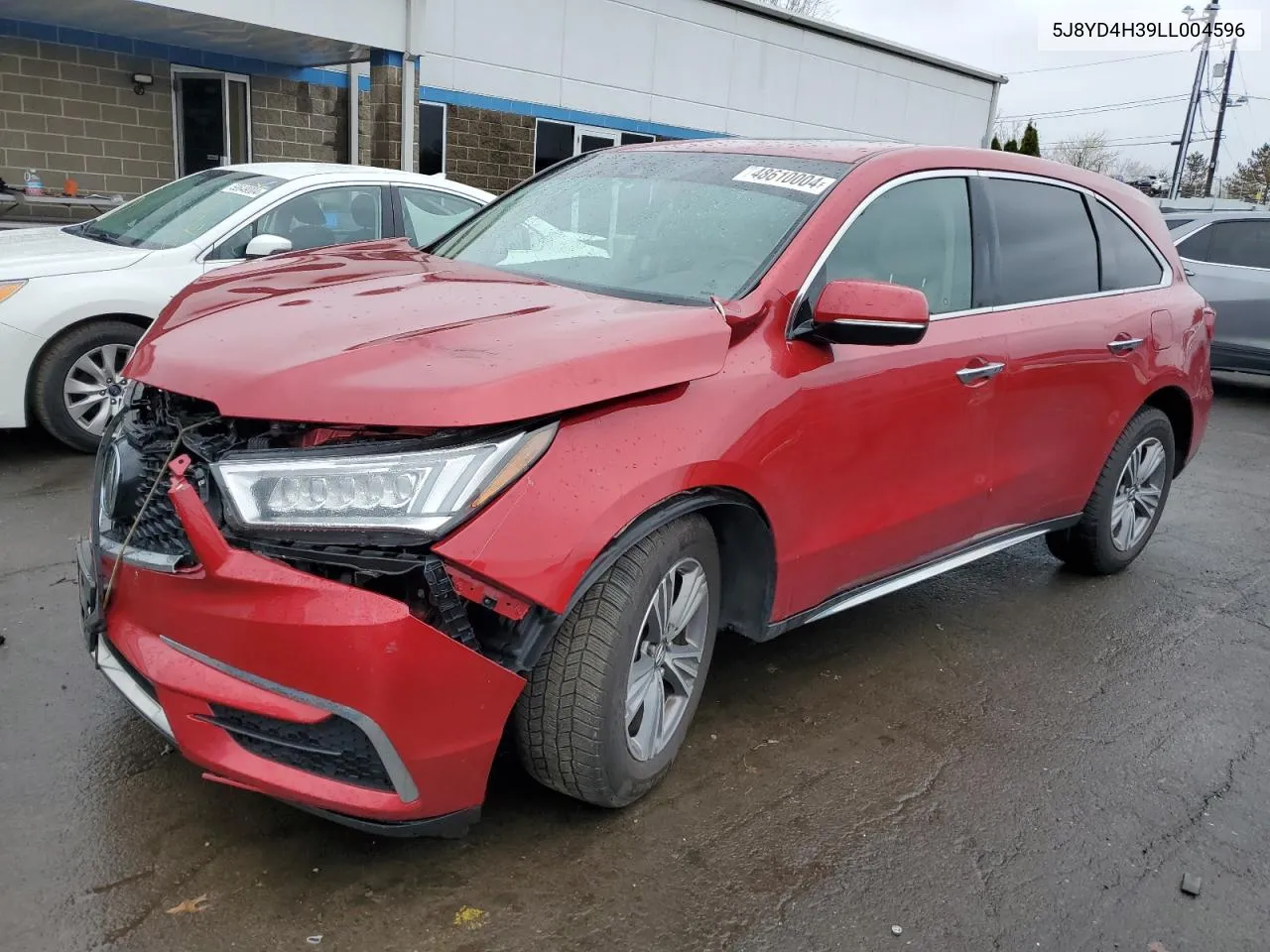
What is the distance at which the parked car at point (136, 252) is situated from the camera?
5.47 meters

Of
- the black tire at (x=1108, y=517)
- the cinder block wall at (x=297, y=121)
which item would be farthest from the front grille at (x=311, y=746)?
the cinder block wall at (x=297, y=121)

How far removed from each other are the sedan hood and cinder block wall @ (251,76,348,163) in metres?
7.89

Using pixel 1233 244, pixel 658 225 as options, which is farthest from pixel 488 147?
pixel 658 225

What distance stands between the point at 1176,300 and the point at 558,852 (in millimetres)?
3875

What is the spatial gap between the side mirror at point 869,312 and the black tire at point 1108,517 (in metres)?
2.14

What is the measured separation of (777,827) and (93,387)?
4580 mm

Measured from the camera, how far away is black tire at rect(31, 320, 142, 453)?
5531mm

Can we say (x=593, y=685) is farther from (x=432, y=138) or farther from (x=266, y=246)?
(x=432, y=138)

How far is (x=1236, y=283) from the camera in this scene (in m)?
10.2

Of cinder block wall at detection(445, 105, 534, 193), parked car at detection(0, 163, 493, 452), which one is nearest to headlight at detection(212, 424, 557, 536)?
parked car at detection(0, 163, 493, 452)

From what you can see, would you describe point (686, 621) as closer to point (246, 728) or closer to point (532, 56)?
point (246, 728)

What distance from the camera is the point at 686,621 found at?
2969mm

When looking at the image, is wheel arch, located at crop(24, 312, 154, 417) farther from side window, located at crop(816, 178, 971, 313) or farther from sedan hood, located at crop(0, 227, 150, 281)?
side window, located at crop(816, 178, 971, 313)

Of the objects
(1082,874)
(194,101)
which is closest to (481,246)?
(1082,874)
